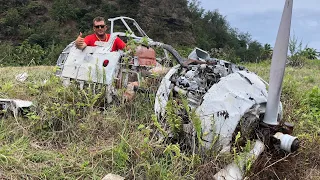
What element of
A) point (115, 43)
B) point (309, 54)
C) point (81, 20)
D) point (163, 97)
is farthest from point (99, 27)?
point (81, 20)

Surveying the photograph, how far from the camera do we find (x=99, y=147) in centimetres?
422

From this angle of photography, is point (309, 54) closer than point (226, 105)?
No

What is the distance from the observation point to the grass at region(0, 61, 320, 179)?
3738 millimetres

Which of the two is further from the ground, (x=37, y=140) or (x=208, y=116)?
(x=208, y=116)

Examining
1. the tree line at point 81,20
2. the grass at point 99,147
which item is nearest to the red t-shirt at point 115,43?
the grass at point 99,147

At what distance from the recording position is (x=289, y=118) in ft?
15.9

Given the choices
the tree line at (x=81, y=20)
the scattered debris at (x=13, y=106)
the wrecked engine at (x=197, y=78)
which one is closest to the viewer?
the wrecked engine at (x=197, y=78)

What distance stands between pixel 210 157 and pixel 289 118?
159 cm

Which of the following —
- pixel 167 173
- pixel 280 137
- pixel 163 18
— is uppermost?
pixel 163 18

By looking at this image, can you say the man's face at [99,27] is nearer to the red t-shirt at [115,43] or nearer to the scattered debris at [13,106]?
the red t-shirt at [115,43]

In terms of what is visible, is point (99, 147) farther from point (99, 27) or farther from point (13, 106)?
point (99, 27)

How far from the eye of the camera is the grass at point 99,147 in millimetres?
3738

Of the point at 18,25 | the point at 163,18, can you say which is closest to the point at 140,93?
the point at 18,25

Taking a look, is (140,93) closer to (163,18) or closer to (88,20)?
(88,20)
